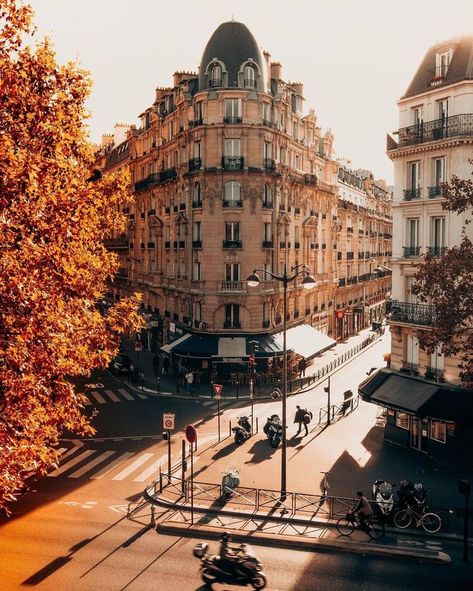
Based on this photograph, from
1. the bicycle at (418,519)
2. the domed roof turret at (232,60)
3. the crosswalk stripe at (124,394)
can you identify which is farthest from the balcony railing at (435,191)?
the crosswalk stripe at (124,394)

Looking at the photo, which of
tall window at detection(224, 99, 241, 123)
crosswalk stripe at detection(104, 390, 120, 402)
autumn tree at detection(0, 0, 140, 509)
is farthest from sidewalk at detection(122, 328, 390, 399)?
autumn tree at detection(0, 0, 140, 509)

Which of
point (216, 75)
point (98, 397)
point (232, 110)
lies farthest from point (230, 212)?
point (98, 397)

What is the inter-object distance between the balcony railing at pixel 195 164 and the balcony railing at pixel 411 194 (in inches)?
732

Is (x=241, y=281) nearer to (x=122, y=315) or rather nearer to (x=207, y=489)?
(x=207, y=489)

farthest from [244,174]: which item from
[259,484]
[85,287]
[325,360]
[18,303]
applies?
[18,303]

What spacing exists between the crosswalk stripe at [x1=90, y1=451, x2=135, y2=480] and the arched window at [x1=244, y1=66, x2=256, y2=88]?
2794 cm

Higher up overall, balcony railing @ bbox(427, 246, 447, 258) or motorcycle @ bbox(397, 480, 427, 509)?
balcony railing @ bbox(427, 246, 447, 258)

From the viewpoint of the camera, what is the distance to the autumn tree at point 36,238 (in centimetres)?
1161

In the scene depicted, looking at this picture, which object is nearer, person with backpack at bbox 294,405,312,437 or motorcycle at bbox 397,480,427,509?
motorcycle at bbox 397,480,427,509

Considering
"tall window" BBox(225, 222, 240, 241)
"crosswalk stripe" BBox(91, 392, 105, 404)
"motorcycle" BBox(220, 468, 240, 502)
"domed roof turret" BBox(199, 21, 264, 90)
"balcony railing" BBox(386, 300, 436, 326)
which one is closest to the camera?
"motorcycle" BBox(220, 468, 240, 502)

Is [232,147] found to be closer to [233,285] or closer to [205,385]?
[233,285]

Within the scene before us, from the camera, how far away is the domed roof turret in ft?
138

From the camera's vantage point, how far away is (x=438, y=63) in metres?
28.0

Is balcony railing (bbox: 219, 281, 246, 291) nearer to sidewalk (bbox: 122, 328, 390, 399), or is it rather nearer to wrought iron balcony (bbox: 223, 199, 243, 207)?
wrought iron balcony (bbox: 223, 199, 243, 207)
